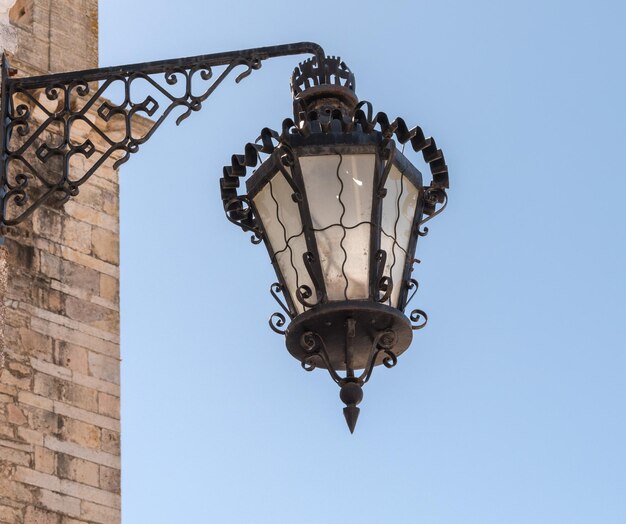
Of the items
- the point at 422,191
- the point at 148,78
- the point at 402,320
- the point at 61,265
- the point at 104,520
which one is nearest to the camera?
the point at 402,320

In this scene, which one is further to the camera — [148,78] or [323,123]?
[148,78]

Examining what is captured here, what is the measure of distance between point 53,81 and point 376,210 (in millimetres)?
1966

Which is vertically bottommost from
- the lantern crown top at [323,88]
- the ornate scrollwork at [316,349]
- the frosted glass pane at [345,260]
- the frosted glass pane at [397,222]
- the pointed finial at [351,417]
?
the pointed finial at [351,417]

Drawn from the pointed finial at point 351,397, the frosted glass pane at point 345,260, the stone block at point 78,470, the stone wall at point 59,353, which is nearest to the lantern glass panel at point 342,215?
the frosted glass pane at point 345,260

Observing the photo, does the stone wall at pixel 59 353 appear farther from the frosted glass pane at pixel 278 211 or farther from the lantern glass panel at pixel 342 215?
the lantern glass panel at pixel 342 215

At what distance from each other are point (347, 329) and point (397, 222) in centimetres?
44

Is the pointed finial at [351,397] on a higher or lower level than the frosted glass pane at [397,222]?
lower

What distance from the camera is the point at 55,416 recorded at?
679cm

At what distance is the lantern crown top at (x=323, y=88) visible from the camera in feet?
16.3

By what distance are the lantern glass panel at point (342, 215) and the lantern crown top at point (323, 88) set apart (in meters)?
0.34

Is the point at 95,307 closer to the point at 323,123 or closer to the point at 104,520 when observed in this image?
the point at 104,520

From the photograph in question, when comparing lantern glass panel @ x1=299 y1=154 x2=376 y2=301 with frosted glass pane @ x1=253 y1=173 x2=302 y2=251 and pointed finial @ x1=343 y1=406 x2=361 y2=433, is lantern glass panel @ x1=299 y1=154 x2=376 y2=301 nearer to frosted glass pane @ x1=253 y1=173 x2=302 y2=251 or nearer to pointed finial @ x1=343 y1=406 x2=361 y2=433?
frosted glass pane @ x1=253 y1=173 x2=302 y2=251

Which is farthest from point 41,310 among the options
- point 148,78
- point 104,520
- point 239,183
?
point 239,183

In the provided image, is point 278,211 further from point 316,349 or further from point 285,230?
point 316,349
